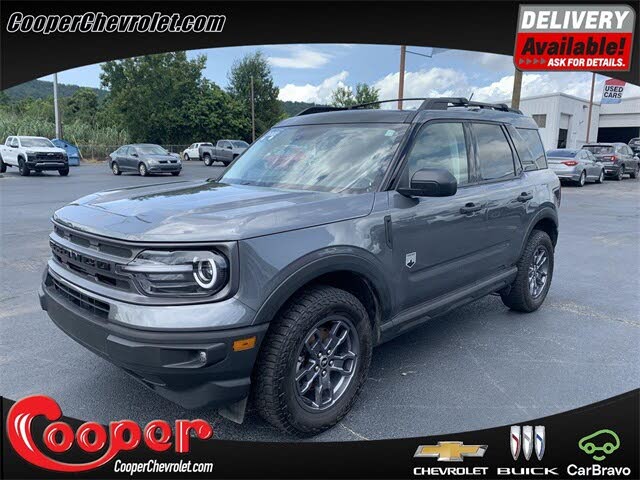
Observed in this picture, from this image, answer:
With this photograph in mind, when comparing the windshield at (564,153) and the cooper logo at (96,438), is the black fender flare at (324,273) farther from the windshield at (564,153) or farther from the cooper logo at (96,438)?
the windshield at (564,153)

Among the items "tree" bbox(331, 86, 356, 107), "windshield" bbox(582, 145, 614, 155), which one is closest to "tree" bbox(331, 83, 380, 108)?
"tree" bbox(331, 86, 356, 107)

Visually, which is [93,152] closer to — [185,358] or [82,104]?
[82,104]

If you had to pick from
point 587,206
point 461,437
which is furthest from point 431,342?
point 587,206

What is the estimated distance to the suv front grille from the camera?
272 cm

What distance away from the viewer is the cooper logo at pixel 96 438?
287 centimetres

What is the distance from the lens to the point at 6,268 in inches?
252

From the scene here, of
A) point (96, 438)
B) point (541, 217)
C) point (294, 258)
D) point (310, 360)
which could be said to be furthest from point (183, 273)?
point (541, 217)

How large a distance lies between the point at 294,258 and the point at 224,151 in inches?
1262

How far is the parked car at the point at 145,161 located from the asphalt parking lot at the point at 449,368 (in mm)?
17139

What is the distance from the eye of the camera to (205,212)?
111 inches

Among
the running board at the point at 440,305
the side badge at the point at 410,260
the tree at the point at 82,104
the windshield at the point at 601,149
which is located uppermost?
the tree at the point at 82,104

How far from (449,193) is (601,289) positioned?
3.83 m

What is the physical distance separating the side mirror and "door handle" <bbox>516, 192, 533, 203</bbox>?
1648 millimetres

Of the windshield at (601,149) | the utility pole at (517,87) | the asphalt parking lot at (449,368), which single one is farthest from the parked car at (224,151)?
the asphalt parking lot at (449,368)
